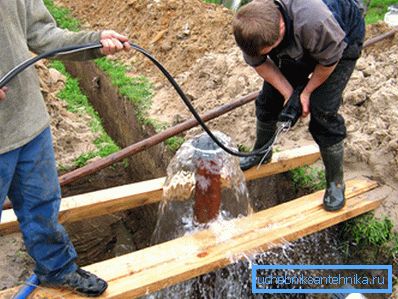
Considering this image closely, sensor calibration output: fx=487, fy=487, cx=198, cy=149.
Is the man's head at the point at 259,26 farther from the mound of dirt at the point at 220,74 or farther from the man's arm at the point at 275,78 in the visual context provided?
the mound of dirt at the point at 220,74

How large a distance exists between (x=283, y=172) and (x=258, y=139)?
63 cm

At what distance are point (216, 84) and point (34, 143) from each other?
3271 millimetres

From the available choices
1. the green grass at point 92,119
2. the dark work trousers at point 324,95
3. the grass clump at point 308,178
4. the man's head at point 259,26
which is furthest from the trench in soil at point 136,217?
the man's head at point 259,26

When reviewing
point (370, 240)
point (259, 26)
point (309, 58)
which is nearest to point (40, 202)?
point (259, 26)

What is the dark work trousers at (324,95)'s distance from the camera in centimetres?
306

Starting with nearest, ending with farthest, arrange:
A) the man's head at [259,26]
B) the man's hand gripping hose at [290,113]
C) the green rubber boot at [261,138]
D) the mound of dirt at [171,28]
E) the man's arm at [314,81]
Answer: the man's head at [259,26]
the man's arm at [314,81]
the man's hand gripping hose at [290,113]
the green rubber boot at [261,138]
the mound of dirt at [171,28]

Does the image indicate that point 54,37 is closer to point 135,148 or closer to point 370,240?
point 135,148

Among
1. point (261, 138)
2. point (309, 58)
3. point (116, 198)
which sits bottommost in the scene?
point (261, 138)

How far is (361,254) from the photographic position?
365 cm

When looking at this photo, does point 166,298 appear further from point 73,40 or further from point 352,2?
point 352,2

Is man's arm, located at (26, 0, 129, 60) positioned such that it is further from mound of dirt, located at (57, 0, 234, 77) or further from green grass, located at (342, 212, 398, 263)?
mound of dirt, located at (57, 0, 234, 77)

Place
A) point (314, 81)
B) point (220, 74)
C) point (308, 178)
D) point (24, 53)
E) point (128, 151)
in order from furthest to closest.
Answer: point (220, 74), point (308, 178), point (128, 151), point (314, 81), point (24, 53)

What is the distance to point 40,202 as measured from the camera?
2383mm

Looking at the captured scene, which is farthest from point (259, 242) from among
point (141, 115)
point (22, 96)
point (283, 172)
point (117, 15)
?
point (117, 15)
